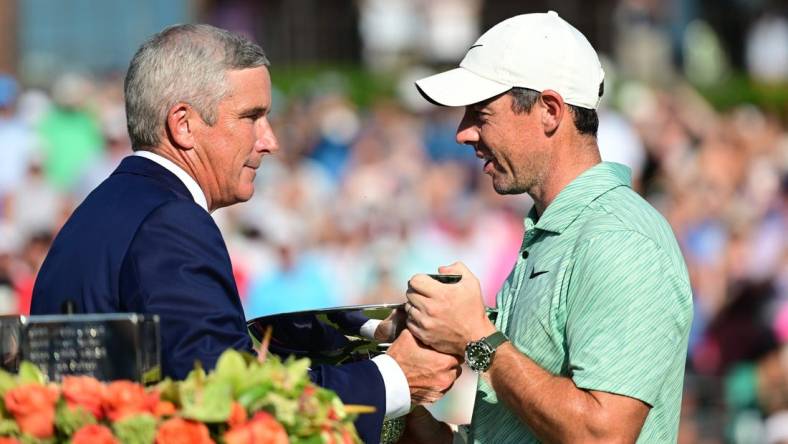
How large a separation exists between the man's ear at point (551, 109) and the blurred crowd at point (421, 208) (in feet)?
16.7

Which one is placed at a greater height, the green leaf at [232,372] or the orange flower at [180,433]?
the green leaf at [232,372]

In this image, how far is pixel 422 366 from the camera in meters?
3.79

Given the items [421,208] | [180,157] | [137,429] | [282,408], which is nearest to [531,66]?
[180,157]

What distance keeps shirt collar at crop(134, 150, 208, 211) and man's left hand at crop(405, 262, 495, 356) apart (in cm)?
63

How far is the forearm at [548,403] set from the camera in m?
3.54

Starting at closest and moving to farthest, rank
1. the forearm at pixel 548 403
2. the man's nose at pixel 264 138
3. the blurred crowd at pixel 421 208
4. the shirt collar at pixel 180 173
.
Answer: the forearm at pixel 548 403 < the shirt collar at pixel 180 173 < the man's nose at pixel 264 138 < the blurred crowd at pixel 421 208

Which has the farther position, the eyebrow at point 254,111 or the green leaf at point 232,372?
the eyebrow at point 254,111

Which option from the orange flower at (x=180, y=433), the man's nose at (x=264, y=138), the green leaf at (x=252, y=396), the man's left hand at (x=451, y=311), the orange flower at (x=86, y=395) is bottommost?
the man's left hand at (x=451, y=311)

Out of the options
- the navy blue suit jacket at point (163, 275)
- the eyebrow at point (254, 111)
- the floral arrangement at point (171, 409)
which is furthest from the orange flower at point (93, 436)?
the eyebrow at point (254, 111)

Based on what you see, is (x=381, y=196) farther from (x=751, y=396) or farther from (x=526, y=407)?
(x=526, y=407)

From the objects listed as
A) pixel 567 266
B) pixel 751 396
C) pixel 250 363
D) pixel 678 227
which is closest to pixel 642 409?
pixel 567 266

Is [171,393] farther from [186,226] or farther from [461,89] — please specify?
[461,89]

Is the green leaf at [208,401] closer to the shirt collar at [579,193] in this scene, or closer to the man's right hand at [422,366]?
the man's right hand at [422,366]

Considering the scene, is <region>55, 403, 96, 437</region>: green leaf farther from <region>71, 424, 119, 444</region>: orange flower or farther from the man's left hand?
the man's left hand
